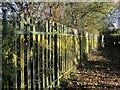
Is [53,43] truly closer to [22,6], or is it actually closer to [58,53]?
[58,53]

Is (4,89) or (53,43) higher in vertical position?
(53,43)

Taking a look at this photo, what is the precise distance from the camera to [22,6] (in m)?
12.1

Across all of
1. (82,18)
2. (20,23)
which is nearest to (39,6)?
(20,23)

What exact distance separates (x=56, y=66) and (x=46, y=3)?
548 centimetres

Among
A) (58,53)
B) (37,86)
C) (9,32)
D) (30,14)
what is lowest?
(37,86)

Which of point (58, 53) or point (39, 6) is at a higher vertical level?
point (39, 6)

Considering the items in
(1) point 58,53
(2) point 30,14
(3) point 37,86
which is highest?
(2) point 30,14

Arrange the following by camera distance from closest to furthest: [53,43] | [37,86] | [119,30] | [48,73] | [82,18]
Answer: [37,86] < [48,73] < [53,43] < [82,18] < [119,30]

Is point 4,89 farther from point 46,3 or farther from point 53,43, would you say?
point 46,3

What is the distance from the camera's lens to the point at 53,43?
7.86 m

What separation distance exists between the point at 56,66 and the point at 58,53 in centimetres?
45

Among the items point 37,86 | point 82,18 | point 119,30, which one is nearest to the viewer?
point 37,86

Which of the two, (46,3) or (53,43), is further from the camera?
(46,3)

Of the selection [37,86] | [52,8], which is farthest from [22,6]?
[37,86]
